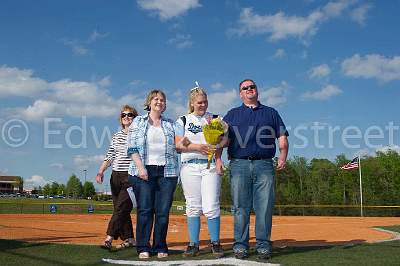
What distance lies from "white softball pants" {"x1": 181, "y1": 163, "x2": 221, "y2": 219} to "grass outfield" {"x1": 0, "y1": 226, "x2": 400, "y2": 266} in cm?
52

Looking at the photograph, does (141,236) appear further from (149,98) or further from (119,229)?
(149,98)

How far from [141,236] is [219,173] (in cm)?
117

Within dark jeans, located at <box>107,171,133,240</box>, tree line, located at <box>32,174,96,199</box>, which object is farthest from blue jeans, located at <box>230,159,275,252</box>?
tree line, located at <box>32,174,96,199</box>

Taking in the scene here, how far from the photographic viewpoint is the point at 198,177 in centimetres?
534

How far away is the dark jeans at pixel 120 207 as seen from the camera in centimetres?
626

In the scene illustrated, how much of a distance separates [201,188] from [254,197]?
1.99ft

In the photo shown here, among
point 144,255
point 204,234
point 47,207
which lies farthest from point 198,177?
point 47,207

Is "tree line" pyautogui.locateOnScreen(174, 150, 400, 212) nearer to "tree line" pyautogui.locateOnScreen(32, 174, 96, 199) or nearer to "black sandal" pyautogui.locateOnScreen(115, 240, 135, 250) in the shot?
"black sandal" pyautogui.locateOnScreen(115, 240, 135, 250)

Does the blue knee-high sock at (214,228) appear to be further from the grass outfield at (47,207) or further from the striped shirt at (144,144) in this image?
the grass outfield at (47,207)

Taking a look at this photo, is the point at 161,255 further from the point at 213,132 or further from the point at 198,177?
the point at 213,132

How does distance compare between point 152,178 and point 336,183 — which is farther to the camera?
point 336,183

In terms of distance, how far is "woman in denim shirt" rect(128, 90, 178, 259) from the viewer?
544cm

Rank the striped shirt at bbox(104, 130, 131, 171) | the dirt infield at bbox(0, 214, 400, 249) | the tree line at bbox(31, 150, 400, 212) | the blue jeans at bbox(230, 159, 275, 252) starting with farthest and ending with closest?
1. the tree line at bbox(31, 150, 400, 212)
2. the dirt infield at bbox(0, 214, 400, 249)
3. the striped shirt at bbox(104, 130, 131, 171)
4. the blue jeans at bbox(230, 159, 275, 252)

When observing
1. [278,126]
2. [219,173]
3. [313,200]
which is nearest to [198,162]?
[219,173]
